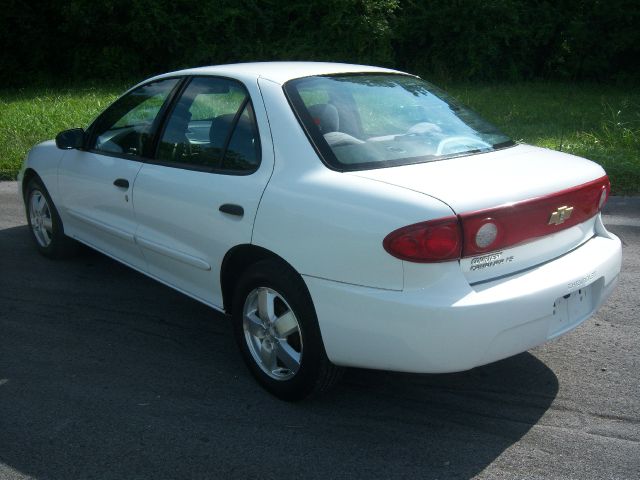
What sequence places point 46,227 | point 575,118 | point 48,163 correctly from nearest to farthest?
point 48,163 → point 46,227 → point 575,118

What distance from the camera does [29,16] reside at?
2094cm

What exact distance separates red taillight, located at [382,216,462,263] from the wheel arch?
2.10 ft

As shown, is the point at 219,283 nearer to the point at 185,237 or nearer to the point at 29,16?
the point at 185,237

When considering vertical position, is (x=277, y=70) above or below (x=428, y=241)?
above

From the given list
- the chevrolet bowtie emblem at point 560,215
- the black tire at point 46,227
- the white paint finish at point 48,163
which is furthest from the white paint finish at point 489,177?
the black tire at point 46,227

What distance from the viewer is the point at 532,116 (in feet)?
43.0

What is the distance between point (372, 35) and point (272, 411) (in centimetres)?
Result: 1664

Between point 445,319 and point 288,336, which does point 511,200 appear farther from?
point 288,336

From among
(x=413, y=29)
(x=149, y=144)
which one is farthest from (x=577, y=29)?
(x=149, y=144)

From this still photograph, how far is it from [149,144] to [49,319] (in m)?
1.33

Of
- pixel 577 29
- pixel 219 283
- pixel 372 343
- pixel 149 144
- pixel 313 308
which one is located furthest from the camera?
pixel 577 29

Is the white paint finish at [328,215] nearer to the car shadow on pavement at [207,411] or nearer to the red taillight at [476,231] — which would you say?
the red taillight at [476,231]

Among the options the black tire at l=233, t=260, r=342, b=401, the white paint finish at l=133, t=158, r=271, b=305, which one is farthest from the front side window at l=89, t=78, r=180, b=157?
the black tire at l=233, t=260, r=342, b=401

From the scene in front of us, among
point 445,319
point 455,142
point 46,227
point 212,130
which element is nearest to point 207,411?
point 445,319
